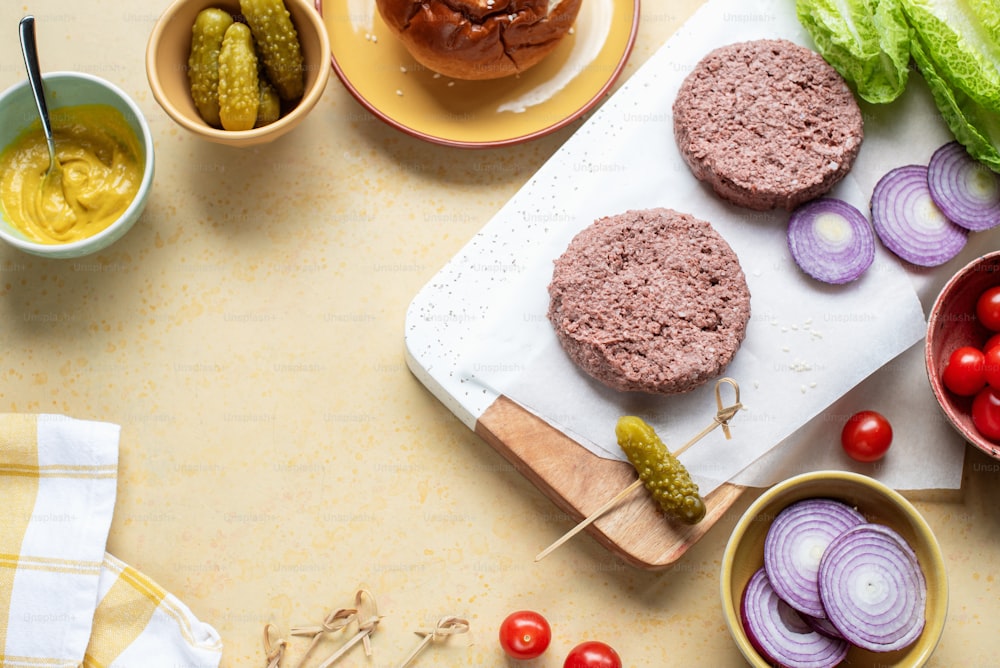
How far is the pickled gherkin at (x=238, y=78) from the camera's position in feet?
10.3

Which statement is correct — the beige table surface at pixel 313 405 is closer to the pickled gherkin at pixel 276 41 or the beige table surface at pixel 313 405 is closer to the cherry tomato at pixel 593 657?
the cherry tomato at pixel 593 657

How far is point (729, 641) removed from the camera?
339cm

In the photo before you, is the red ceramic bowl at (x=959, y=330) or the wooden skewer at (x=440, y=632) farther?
the wooden skewer at (x=440, y=632)

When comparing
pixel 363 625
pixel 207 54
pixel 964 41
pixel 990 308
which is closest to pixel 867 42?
pixel 964 41

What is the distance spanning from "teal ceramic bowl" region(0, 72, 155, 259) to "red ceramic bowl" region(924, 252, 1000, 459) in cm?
268

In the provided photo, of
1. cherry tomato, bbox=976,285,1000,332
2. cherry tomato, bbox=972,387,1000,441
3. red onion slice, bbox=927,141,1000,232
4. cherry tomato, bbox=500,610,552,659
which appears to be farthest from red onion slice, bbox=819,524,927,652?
red onion slice, bbox=927,141,1000,232

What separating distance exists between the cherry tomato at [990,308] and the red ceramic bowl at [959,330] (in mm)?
40

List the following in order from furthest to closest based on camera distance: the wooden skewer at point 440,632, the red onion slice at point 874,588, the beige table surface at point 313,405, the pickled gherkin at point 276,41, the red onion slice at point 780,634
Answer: the beige table surface at point 313,405 → the wooden skewer at point 440,632 → the pickled gherkin at point 276,41 → the red onion slice at point 780,634 → the red onion slice at point 874,588

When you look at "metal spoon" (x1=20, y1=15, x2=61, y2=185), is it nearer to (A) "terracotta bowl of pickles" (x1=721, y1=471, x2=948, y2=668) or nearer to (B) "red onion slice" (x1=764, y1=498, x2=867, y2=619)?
(A) "terracotta bowl of pickles" (x1=721, y1=471, x2=948, y2=668)

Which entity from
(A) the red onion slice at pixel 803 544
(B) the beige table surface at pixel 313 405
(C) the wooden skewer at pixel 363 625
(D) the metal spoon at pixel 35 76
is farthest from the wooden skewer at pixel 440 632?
(D) the metal spoon at pixel 35 76

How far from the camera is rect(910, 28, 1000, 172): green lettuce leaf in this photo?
10.6ft

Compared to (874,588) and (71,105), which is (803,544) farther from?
(71,105)

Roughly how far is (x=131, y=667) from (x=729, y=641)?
6.88ft

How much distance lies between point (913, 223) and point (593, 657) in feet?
6.06
